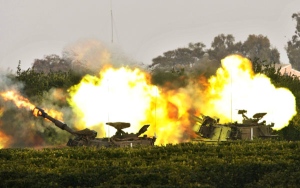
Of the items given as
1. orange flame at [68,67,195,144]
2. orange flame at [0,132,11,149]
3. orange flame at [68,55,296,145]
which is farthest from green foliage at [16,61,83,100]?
orange flame at [0,132,11,149]

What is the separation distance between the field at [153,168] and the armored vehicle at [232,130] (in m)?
10.6

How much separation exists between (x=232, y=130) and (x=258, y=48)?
78.2 m

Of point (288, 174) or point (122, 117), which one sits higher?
point (122, 117)

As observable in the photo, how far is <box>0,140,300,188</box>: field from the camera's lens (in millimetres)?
19875

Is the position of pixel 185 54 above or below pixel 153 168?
above

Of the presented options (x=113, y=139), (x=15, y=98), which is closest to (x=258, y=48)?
(x=15, y=98)

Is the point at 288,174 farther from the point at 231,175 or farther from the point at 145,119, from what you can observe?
the point at 145,119

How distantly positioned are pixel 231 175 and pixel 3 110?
68.7 feet

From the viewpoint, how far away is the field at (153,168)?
1988 centimetres

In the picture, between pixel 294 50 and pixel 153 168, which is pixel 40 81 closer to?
pixel 153 168

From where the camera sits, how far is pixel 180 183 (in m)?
19.0

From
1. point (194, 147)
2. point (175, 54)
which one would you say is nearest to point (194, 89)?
point (194, 147)

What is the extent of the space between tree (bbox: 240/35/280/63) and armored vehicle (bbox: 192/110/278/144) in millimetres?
74997

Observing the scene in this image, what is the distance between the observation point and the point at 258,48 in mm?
113438
